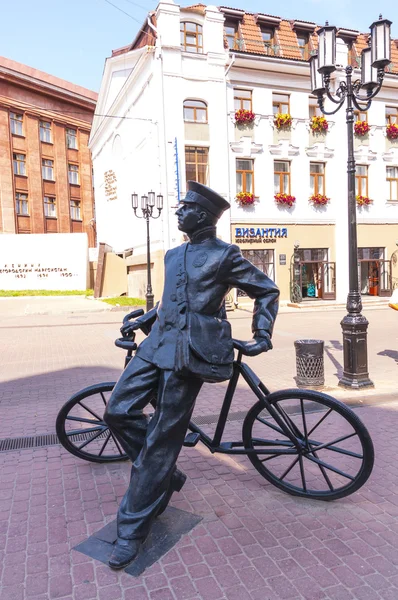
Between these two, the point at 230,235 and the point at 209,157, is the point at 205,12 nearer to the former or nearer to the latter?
the point at 209,157

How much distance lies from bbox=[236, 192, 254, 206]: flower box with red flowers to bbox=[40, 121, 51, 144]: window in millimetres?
25449

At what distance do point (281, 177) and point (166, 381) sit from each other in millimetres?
20536

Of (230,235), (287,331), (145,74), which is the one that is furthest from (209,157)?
(287,331)

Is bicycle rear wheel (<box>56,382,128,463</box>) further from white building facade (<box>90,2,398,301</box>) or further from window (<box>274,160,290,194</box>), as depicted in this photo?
window (<box>274,160,290,194</box>)

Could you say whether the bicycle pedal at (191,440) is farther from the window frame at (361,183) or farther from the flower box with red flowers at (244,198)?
the window frame at (361,183)

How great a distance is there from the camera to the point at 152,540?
9.08 feet

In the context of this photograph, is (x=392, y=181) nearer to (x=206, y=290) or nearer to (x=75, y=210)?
(x=206, y=290)

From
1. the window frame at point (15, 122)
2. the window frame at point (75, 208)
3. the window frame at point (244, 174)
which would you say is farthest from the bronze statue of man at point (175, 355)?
the window frame at point (75, 208)

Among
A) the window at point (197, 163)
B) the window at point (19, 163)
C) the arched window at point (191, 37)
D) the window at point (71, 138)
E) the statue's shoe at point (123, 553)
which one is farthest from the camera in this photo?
the window at point (71, 138)

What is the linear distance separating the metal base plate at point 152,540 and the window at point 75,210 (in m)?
→ 40.3

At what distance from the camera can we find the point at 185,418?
8.98 ft

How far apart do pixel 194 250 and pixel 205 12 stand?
66.7 ft

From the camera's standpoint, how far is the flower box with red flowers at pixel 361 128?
2238 cm

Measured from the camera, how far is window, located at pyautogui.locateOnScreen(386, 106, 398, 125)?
23.3 metres
